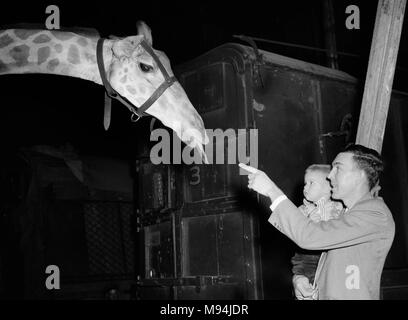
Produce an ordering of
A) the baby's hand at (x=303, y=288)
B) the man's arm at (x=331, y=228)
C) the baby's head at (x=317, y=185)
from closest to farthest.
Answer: the man's arm at (x=331, y=228)
the baby's hand at (x=303, y=288)
the baby's head at (x=317, y=185)

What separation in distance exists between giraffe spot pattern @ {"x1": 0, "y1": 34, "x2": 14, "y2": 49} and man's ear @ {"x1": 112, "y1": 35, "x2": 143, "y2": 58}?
811mm

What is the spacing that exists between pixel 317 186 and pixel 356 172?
795mm

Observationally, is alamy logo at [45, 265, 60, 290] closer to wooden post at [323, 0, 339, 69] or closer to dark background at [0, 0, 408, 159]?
dark background at [0, 0, 408, 159]

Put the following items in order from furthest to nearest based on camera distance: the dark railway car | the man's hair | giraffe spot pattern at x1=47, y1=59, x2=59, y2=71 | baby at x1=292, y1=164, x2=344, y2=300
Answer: the dark railway car
giraffe spot pattern at x1=47, y1=59, x2=59, y2=71
baby at x1=292, y1=164, x2=344, y2=300
the man's hair

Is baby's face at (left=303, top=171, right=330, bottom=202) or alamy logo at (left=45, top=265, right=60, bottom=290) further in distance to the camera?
alamy logo at (left=45, top=265, right=60, bottom=290)

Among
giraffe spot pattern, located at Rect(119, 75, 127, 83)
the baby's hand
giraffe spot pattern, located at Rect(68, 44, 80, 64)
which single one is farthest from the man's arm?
giraffe spot pattern, located at Rect(68, 44, 80, 64)

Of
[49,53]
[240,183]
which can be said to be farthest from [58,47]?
[240,183]

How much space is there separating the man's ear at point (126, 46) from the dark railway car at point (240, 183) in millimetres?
1421

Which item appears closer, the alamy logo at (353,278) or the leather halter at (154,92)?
the alamy logo at (353,278)

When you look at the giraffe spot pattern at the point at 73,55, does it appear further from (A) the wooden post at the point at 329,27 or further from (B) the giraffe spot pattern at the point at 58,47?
(A) the wooden post at the point at 329,27

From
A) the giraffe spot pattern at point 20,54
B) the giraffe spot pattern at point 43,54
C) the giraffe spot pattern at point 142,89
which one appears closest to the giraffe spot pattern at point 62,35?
the giraffe spot pattern at point 43,54

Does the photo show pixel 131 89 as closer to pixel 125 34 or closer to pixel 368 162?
pixel 368 162

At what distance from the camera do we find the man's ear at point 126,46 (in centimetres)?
280

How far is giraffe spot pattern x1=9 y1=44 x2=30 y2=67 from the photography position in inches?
116
